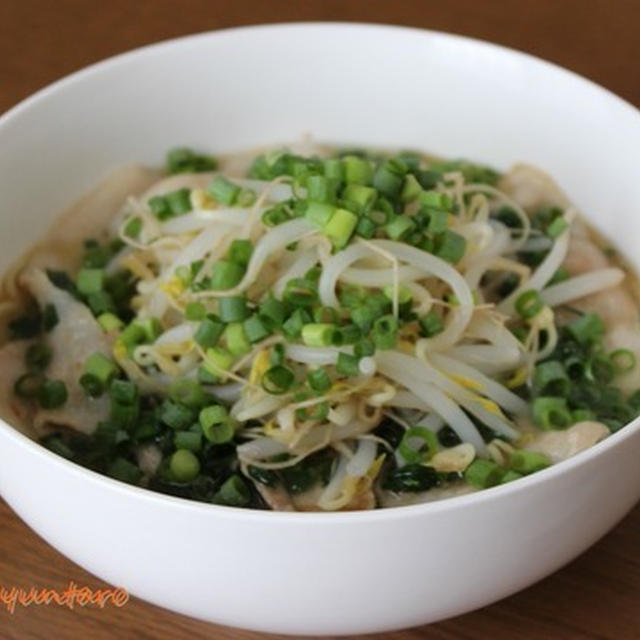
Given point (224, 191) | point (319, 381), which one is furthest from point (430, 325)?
point (224, 191)

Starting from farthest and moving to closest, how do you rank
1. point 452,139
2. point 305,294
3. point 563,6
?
point 563,6 → point 452,139 → point 305,294

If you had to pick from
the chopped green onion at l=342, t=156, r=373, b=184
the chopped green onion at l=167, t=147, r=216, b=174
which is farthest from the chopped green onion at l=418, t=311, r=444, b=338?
the chopped green onion at l=167, t=147, r=216, b=174

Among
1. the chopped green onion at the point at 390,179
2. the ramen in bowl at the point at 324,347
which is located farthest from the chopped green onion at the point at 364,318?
the chopped green onion at the point at 390,179

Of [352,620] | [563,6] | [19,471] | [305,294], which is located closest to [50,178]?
[305,294]

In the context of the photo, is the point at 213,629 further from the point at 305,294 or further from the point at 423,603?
the point at 305,294

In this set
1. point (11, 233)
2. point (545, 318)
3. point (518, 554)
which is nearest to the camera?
point (518, 554)

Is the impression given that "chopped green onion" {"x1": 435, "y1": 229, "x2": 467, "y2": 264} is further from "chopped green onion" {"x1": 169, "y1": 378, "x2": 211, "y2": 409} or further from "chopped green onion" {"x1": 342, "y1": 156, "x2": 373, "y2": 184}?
"chopped green onion" {"x1": 169, "y1": 378, "x2": 211, "y2": 409}

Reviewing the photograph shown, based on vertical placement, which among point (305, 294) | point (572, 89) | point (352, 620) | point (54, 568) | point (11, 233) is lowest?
point (54, 568)
